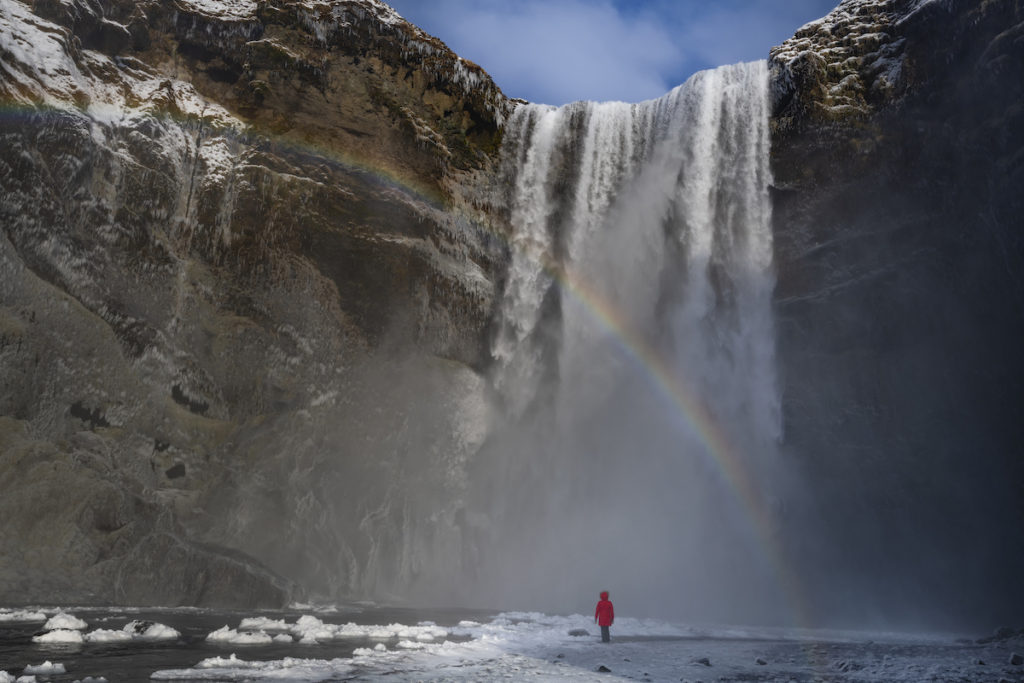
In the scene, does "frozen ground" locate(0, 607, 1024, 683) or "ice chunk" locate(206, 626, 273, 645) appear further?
A: "ice chunk" locate(206, 626, 273, 645)

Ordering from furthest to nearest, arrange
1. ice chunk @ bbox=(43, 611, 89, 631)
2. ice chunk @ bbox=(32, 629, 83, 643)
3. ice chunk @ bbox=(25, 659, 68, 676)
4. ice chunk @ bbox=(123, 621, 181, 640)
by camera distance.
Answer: ice chunk @ bbox=(123, 621, 181, 640), ice chunk @ bbox=(43, 611, 89, 631), ice chunk @ bbox=(32, 629, 83, 643), ice chunk @ bbox=(25, 659, 68, 676)

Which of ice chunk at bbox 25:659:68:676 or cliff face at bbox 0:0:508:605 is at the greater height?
cliff face at bbox 0:0:508:605

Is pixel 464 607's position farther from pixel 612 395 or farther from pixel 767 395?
pixel 767 395

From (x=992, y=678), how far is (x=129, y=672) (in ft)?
38.4

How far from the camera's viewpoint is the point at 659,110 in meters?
29.0

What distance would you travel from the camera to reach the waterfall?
2720cm

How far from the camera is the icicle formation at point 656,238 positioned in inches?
1077

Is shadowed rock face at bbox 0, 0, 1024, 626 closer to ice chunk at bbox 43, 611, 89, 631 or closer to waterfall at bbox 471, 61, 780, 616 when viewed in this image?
waterfall at bbox 471, 61, 780, 616

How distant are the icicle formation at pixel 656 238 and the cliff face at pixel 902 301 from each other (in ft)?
3.66

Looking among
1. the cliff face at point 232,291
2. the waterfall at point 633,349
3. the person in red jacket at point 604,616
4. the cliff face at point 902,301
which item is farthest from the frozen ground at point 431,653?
the waterfall at point 633,349

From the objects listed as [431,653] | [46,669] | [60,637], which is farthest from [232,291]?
[46,669]

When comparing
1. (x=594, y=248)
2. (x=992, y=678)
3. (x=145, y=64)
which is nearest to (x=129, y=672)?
(x=992, y=678)

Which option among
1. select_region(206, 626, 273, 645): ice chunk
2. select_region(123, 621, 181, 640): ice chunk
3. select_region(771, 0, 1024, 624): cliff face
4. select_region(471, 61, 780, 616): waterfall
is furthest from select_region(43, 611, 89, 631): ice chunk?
select_region(771, 0, 1024, 624): cliff face

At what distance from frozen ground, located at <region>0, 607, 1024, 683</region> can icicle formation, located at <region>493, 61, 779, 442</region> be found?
11.4 metres
